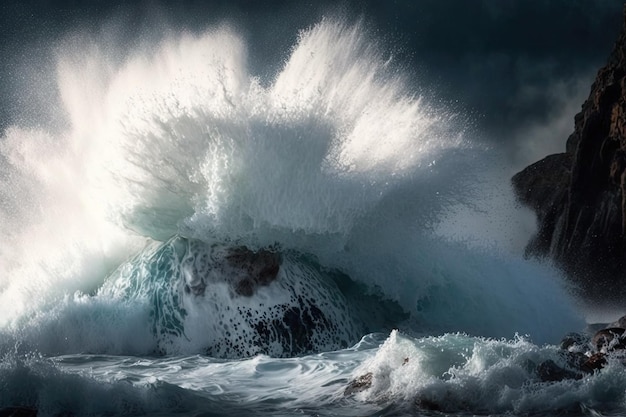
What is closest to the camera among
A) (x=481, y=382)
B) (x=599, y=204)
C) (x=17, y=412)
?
(x=17, y=412)

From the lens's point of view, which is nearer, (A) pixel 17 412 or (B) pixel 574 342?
(A) pixel 17 412

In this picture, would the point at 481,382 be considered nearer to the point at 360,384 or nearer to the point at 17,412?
the point at 360,384

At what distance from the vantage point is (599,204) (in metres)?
37.9

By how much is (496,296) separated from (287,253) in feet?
15.1

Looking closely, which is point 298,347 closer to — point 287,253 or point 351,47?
point 287,253

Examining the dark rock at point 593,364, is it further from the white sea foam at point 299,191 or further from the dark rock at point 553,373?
the white sea foam at point 299,191

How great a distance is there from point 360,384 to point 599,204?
3420 cm

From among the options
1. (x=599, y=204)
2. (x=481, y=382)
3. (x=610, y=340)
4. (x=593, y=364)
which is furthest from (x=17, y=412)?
(x=599, y=204)

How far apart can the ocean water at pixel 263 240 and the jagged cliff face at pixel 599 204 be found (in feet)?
69.4

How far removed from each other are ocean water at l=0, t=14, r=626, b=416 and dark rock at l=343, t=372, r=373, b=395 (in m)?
0.80

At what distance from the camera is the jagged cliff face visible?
3553cm

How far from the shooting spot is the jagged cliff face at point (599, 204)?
3553 cm

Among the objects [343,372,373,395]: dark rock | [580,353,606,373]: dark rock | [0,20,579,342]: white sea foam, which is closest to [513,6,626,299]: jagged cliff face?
[0,20,579,342]: white sea foam

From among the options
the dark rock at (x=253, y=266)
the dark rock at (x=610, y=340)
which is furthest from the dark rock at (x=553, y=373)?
the dark rock at (x=253, y=266)
